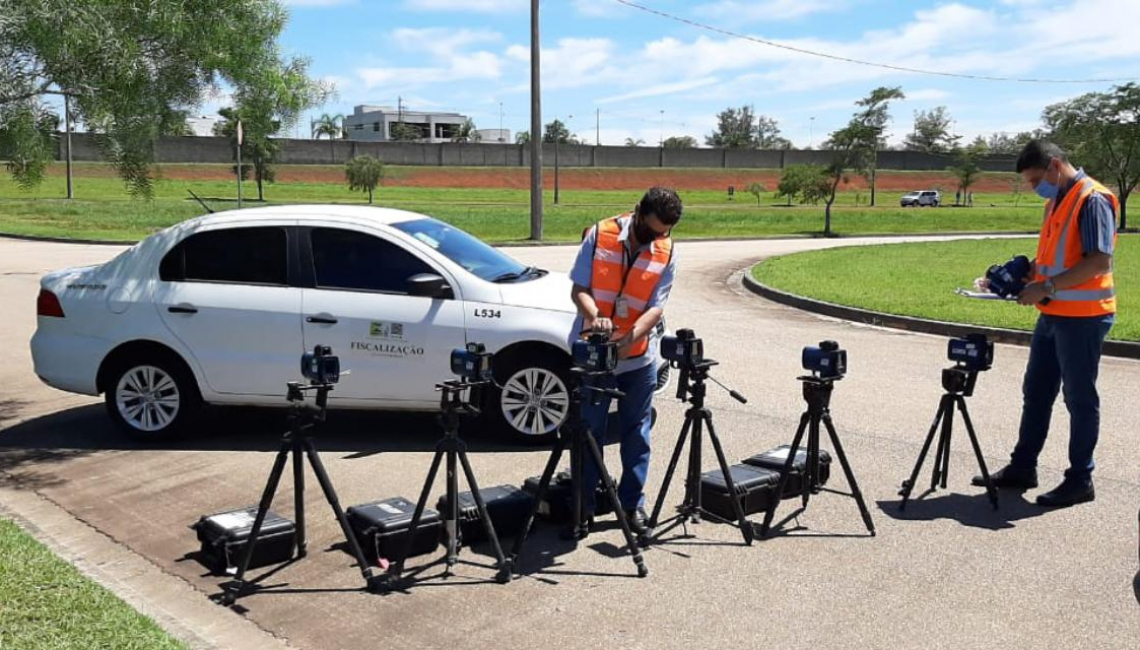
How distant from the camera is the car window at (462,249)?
304 inches

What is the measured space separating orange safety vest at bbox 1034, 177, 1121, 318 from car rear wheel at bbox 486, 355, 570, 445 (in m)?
3.23

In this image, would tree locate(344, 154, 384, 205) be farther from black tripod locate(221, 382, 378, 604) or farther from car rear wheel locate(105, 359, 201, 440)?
black tripod locate(221, 382, 378, 604)

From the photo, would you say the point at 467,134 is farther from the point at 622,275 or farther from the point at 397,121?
the point at 622,275

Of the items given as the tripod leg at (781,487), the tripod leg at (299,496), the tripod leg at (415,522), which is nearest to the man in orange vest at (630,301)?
the tripod leg at (781,487)

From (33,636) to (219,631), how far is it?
28.8 inches

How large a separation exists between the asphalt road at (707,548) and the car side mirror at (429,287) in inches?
44.6

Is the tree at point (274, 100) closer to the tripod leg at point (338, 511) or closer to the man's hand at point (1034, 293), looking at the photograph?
the tripod leg at point (338, 511)

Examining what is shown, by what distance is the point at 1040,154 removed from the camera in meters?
6.03

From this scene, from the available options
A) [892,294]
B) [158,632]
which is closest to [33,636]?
[158,632]

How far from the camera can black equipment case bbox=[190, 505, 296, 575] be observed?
5137 mm

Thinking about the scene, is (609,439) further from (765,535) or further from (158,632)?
(158,632)

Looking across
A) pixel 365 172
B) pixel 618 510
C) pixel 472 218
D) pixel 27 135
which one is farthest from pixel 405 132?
pixel 618 510

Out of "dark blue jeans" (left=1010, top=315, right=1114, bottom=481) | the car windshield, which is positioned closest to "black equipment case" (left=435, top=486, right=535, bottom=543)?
the car windshield

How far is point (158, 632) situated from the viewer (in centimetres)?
422
